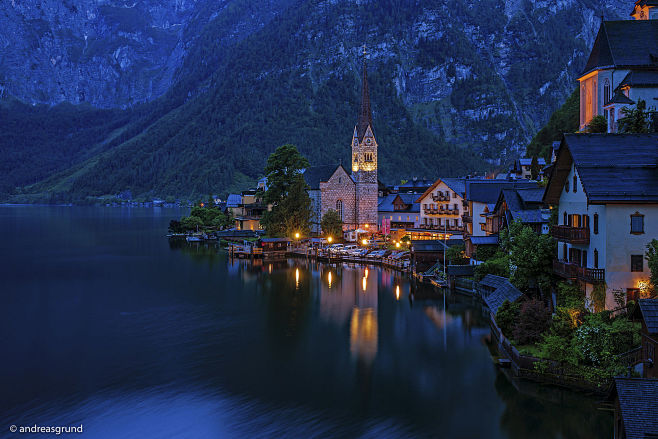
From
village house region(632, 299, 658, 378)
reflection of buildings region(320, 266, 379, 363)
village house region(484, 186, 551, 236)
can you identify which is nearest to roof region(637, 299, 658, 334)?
village house region(632, 299, 658, 378)

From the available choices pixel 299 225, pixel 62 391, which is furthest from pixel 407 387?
pixel 299 225

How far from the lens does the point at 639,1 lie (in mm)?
63188

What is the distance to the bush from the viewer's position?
3133cm

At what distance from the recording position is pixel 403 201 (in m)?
100

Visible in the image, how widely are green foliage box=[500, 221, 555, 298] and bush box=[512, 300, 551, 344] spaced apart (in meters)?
5.23

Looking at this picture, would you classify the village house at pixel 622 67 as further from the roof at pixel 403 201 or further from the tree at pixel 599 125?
the roof at pixel 403 201

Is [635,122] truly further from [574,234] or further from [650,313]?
[650,313]

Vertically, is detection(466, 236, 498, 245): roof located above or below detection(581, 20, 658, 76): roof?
below

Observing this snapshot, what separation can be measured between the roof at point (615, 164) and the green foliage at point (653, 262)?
246 centimetres

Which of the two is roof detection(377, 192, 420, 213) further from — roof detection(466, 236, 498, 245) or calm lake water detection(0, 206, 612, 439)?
roof detection(466, 236, 498, 245)

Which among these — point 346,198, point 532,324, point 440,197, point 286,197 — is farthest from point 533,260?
point 346,198

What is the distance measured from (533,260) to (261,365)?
19.1 metres

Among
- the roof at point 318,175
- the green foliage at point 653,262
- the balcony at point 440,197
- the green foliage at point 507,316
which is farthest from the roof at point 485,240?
the roof at point 318,175

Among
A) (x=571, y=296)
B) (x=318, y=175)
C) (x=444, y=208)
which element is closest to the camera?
(x=571, y=296)
